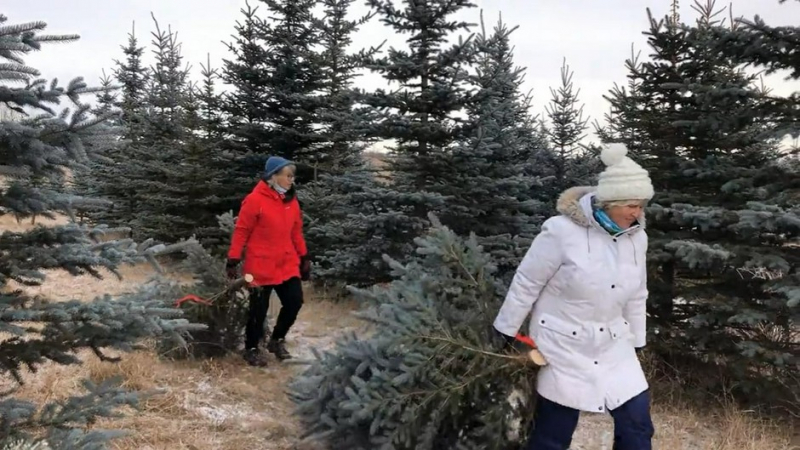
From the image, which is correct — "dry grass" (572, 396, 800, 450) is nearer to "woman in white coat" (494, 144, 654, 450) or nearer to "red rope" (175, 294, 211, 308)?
"woman in white coat" (494, 144, 654, 450)

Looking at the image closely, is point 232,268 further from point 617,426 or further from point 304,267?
point 617,426

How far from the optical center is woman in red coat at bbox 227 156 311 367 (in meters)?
5.63

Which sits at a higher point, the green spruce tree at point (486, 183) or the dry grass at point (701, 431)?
the green spruce tree at point (486, 183)

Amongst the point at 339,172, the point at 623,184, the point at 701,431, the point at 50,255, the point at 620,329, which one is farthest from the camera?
the point at 339,172

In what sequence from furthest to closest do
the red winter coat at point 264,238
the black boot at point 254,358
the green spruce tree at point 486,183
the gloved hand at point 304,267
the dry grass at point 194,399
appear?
the green spruce tree at point 486,183, the gloved hand at point 304,267, the black boot at point 254,358, the red winter coat at point 264,238, the dry grass at point 194,399

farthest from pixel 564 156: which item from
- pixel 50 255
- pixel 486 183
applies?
pixel 50 255

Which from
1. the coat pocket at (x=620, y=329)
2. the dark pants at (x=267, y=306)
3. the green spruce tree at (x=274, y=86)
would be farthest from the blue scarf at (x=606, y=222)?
the green spruce tree at (x=274, y=86)

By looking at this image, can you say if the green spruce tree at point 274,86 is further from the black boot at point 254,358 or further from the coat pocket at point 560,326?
the coat pocket at point 560,326

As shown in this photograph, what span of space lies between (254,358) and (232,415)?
1093mm

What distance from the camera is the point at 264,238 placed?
5699 mm

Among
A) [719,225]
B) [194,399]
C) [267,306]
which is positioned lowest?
[194,399]

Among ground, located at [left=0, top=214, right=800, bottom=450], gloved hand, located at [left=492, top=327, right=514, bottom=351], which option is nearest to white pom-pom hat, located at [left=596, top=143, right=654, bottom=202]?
gloved hand, located at [left=492, top=327, right=514, bottom=351]

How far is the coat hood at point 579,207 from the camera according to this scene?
325cm

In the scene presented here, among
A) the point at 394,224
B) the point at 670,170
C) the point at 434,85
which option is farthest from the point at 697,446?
the point at 434,85
